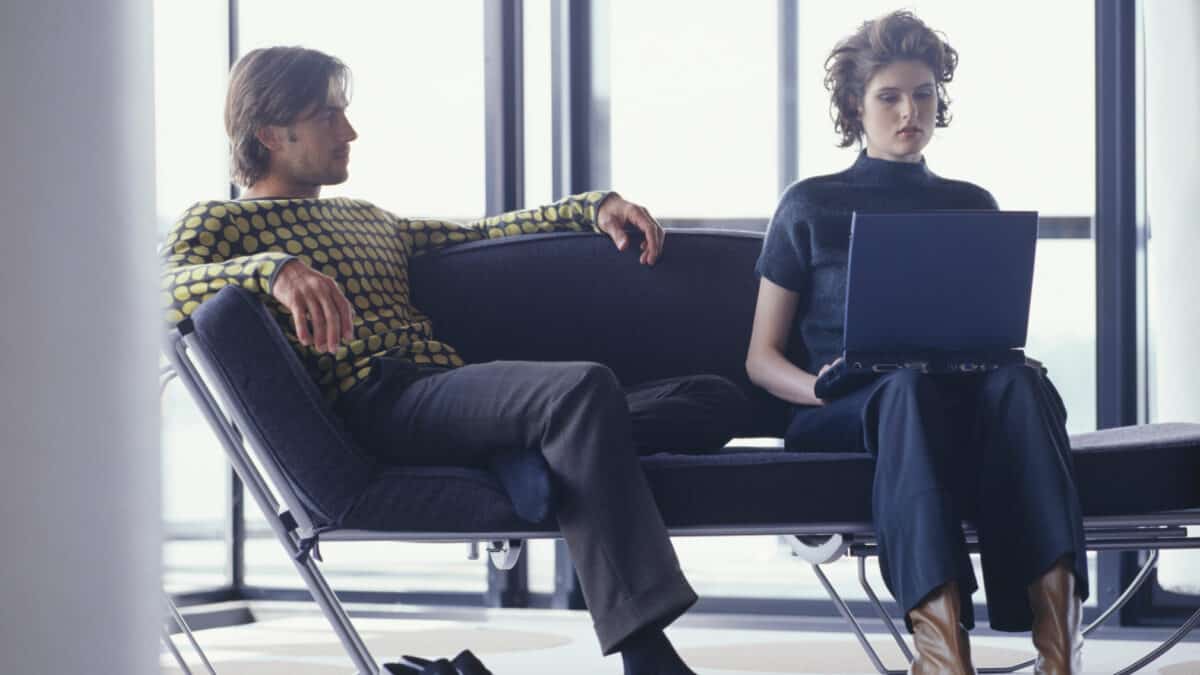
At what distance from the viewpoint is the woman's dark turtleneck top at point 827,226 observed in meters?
2.22

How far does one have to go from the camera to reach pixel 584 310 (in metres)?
2.38

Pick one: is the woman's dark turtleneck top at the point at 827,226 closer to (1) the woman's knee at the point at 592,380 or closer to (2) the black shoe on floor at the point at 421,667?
(1) the woman's knee at the point at 592,380

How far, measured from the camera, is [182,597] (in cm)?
381

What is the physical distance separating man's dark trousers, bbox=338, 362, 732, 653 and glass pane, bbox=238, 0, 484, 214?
197cm

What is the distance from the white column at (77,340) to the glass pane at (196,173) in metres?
3.54

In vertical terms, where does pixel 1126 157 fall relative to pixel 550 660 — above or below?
above

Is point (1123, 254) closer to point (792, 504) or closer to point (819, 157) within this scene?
point (819, 157)

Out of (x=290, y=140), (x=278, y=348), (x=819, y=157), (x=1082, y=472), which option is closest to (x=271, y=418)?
(x=278, y=348)

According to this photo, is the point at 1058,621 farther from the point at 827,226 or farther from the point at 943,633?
the point at 827,226

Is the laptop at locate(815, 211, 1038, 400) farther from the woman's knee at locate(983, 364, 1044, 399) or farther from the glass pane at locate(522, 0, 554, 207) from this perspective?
the glass pane at locate(522, 0, 554, 207)

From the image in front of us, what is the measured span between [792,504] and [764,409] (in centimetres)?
57

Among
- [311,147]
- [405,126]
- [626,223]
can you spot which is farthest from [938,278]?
[405,126]

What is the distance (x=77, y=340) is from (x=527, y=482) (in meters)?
1.44

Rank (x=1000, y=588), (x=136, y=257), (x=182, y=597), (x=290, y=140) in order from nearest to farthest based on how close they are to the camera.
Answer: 1. (x=136, y=257)
2. (x=1000, y=588)
3. (x=290, y=140)
4. (x=182, y=597)
